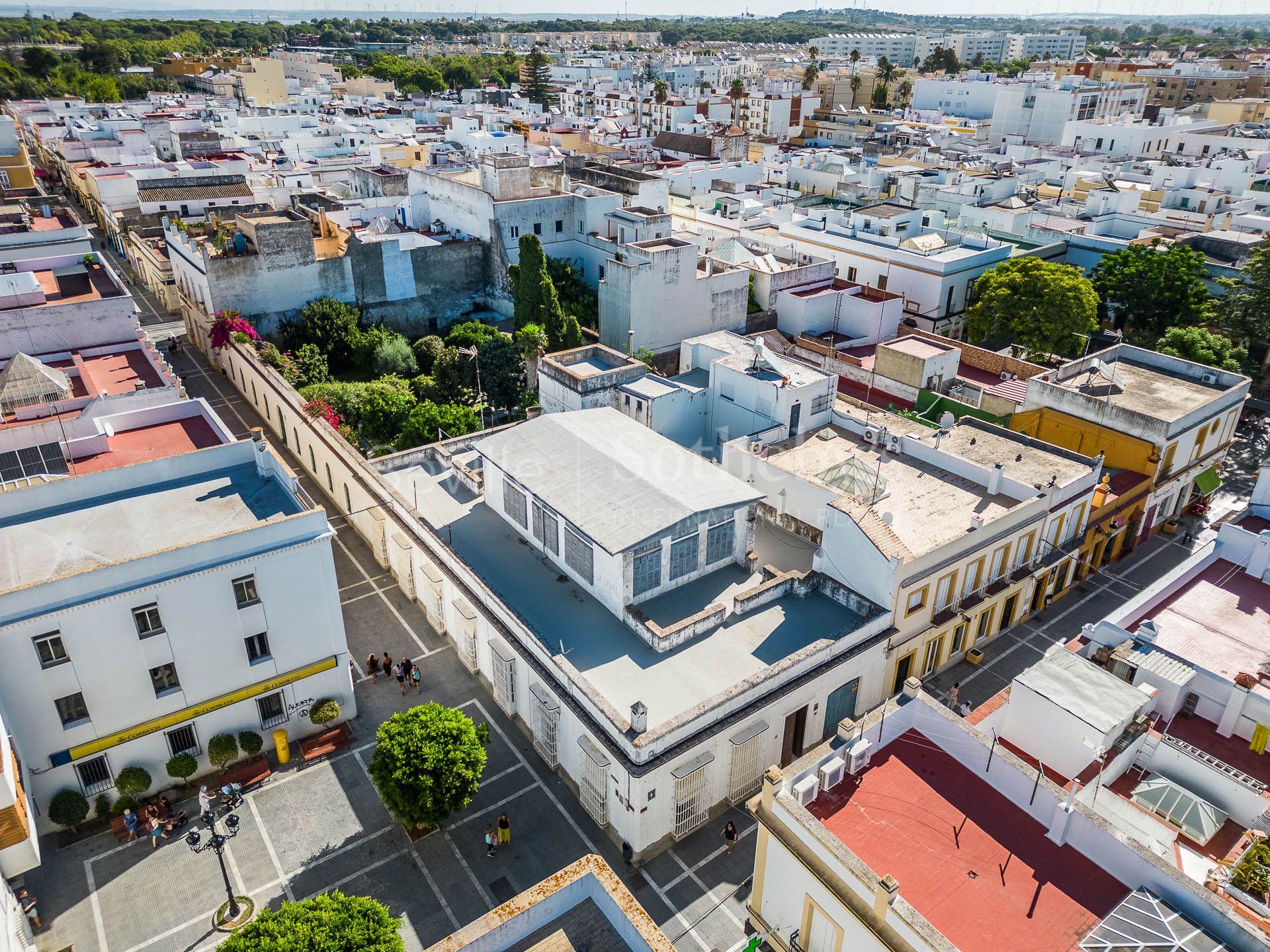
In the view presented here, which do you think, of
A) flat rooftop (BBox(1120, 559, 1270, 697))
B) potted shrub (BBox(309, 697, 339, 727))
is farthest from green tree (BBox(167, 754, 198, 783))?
flat rooftop (BBox(1120, 559, 1270, 697))

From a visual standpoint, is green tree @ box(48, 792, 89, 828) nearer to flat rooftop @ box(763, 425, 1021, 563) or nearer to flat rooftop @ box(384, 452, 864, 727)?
flat rooftop @ box(384, 452, 864, 727)

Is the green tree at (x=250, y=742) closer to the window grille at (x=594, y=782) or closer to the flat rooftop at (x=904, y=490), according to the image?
the window grille at (x=594, y=782)

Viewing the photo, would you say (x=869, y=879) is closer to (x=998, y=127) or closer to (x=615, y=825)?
(x=615, y=825)

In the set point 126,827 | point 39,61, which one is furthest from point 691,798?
point 39,61

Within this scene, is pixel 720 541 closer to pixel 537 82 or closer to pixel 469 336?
pixel 469 336

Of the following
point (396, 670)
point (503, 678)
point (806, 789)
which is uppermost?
point (806, 789)

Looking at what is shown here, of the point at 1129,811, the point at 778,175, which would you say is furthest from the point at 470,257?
the point at 1129,811

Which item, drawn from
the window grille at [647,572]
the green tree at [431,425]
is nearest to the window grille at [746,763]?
the window grille at [647,572]
